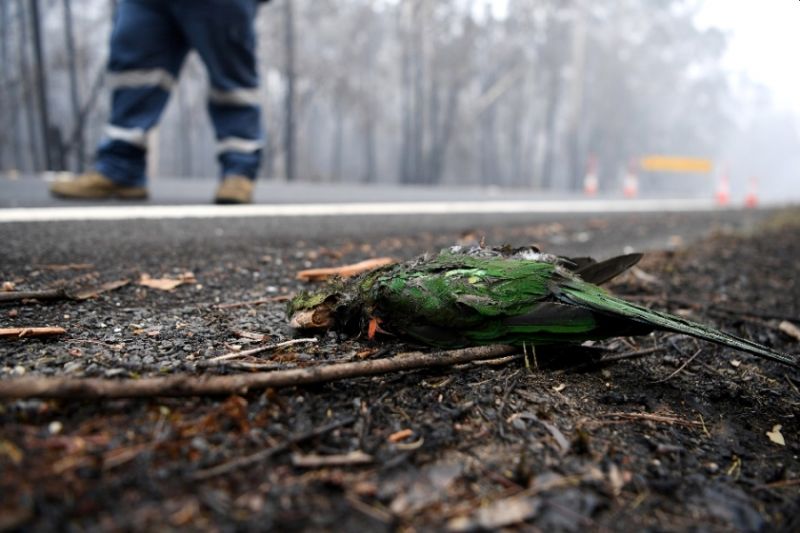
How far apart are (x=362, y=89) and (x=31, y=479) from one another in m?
27.7

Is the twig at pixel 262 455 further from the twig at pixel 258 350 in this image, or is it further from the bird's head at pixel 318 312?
the bird's head at pixel 318 312

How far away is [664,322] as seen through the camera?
1.39m

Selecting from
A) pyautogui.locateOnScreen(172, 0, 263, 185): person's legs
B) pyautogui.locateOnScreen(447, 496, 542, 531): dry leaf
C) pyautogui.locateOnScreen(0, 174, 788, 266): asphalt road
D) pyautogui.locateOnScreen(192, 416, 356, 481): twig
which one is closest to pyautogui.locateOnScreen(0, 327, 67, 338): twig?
pyautogui.locateOnScreen(192, 416, 356, 481): twig

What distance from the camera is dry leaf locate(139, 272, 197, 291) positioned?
2117 mm

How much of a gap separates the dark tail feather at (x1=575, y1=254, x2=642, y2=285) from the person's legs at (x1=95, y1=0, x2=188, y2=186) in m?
3.50

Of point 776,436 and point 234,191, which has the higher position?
point 234,191

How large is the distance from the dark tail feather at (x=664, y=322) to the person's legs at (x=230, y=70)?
11.5 feet

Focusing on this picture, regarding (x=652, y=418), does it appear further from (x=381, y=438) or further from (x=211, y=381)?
(x=211, y=381)

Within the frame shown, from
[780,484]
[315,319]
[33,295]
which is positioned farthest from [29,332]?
[780,484]

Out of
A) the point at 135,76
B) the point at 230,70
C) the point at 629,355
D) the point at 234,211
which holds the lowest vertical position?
the point at 629,355

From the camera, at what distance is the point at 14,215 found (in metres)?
3.04

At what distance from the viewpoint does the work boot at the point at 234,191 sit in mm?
4246

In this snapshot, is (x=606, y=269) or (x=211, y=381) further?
(x=606, y=269)

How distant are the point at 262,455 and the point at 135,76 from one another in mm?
3759
